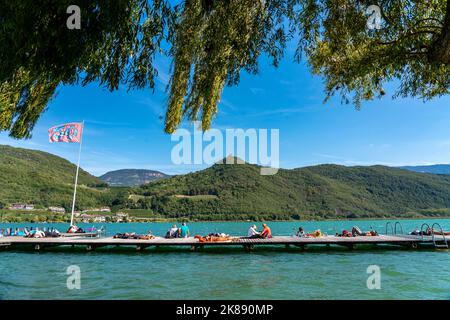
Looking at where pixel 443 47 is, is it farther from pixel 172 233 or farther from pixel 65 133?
pixel 65 133

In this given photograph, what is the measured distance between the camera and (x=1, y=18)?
3.97 metres

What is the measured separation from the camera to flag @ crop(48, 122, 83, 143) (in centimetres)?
2642

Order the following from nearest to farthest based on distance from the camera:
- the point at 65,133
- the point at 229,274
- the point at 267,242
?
the point at 229,274 → the point at 267,242 → the point at 65,133

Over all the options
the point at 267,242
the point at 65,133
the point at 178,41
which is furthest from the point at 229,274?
the point at 65,133

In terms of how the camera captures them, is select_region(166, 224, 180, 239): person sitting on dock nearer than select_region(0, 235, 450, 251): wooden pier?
No

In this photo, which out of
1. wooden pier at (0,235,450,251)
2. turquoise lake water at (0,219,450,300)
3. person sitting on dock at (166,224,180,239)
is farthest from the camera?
person sitting on dock at (166,224,180,239)

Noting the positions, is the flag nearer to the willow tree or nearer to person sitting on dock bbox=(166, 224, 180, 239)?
person sitting on dock bbox=(166, 224, 180, 239)

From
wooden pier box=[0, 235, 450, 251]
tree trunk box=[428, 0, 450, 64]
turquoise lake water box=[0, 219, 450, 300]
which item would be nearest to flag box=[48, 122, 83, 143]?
wooden pier box=[0, 235, 450, 251]

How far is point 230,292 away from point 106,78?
31.7 ft

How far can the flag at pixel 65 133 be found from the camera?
26422 millimetres

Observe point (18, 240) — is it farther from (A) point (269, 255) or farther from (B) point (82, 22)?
(B) point (82, 22)

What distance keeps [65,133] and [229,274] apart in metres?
18.6

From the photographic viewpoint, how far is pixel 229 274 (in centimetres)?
1603

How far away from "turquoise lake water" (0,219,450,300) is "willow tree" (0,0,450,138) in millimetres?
8407
